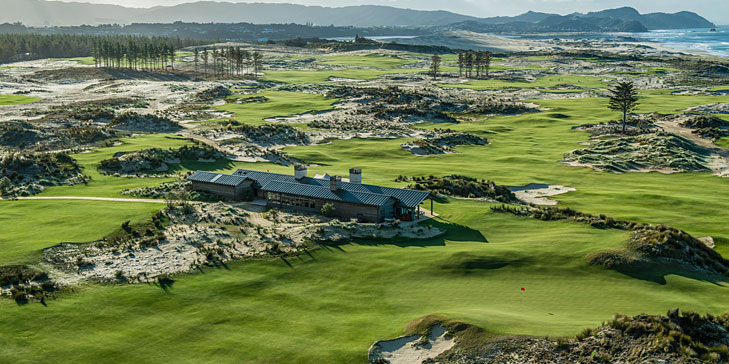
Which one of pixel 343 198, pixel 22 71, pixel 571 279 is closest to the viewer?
pixel 571 279

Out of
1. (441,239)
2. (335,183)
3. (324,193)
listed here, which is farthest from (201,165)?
(441,239)

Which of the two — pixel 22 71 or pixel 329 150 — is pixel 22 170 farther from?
pixel 22 71

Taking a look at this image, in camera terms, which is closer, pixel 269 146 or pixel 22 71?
pixel 269 146

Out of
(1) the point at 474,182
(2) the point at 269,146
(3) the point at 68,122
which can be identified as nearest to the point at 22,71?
(3) the point at 68,122

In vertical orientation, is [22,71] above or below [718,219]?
above

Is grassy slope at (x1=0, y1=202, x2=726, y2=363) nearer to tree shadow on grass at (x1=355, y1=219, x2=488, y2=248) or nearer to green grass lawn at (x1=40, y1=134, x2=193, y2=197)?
tree shadow on grass at (x1=355, y1=219, x2=488, y2=248)

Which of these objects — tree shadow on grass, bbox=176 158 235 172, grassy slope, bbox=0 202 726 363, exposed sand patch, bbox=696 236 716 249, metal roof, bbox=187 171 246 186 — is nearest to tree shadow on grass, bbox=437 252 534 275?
grassy slope, bbox=0 202 726 363

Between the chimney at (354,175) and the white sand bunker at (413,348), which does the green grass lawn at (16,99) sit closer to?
the chimney at (354,175)
